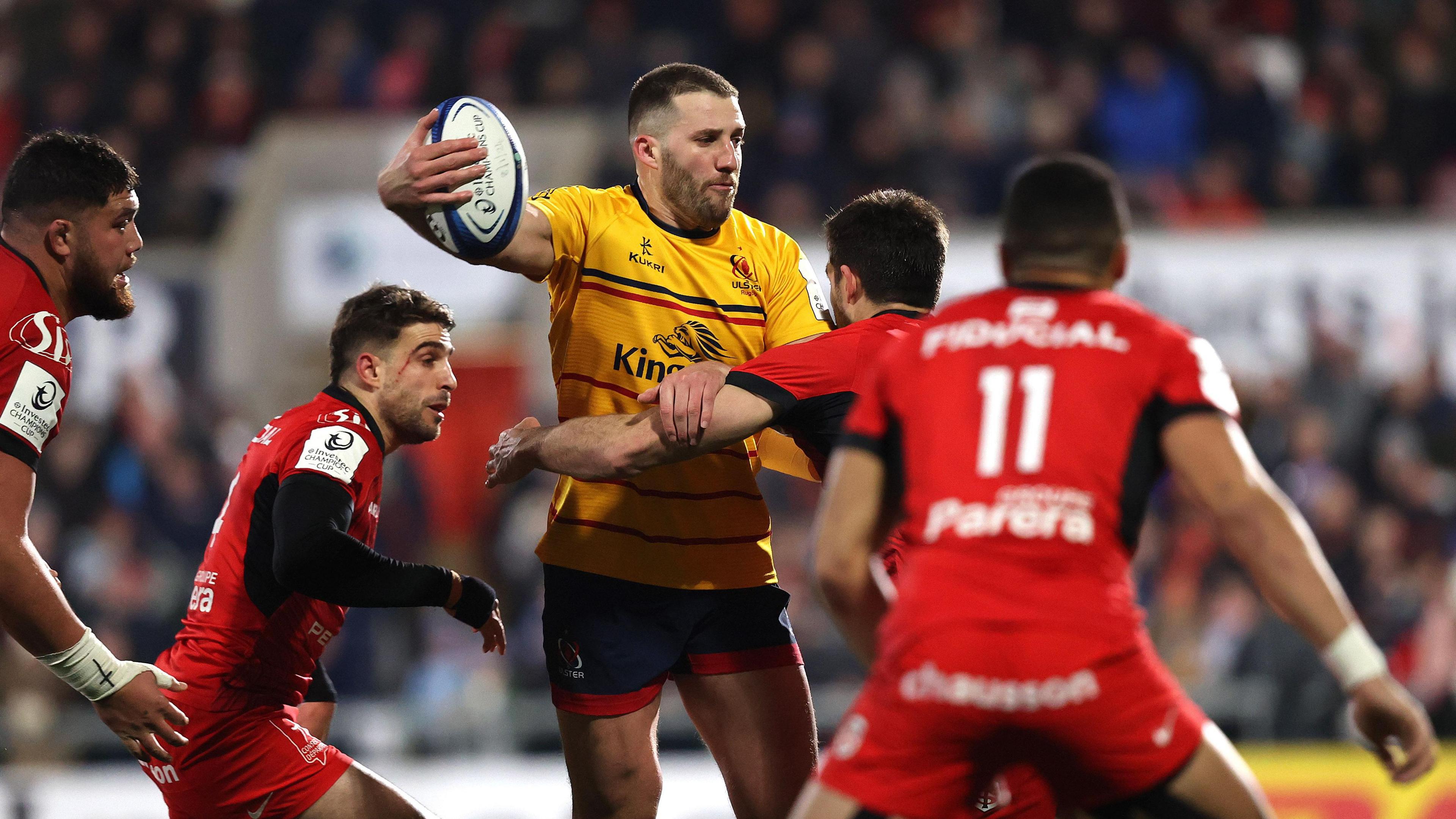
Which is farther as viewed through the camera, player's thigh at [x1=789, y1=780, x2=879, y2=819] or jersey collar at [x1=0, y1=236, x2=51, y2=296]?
jersey collar at [x1=0, y1=236, x2=51, y2=296]

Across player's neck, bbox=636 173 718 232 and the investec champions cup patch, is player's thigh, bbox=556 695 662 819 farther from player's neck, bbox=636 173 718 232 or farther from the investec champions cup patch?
player's neck, bbox=636 173 718 232

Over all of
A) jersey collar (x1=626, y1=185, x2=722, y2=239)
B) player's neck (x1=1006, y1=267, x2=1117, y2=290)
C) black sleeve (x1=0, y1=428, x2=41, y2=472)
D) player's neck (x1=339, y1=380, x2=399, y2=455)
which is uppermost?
jersey collar (x1=626, y1=185, x2=722, y2=239)

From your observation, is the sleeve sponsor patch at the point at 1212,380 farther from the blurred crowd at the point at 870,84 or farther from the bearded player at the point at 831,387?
the blurred crowd at the point at 870,84

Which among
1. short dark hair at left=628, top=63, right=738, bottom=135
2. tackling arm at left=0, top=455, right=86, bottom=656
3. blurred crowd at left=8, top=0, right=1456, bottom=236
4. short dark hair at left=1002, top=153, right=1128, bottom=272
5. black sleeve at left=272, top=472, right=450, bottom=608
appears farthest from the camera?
blurred crowd at left=8, top=0, right=1456, bottom=236

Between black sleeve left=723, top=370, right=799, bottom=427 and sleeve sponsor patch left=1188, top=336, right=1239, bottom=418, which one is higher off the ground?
sleeve sponsor patch left=1188, top=336, right=1239, bottom=418

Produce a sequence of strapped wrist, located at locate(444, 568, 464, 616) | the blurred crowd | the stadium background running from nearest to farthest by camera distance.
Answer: strapped wrist, located at locate(444, 568, 464, 616) → the stadium background → the blurred crowd

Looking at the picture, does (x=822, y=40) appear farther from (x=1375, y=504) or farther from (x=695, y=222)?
(x=695, y=222)

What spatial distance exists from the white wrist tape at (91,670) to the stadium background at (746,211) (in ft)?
14.9

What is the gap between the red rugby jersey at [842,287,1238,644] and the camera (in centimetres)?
306

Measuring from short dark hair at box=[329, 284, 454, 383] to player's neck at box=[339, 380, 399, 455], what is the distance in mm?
60

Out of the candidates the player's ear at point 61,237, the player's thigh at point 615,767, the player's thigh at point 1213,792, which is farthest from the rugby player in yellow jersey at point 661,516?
the player's thigh at point 1213,792

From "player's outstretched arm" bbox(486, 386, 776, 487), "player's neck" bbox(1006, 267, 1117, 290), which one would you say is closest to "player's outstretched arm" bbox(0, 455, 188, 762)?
"player's outstretched arm" bbox(486, 386, 776, 487)

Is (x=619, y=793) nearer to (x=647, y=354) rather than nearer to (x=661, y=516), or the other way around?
(x=661, y=516)

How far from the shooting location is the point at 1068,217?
130 inches
